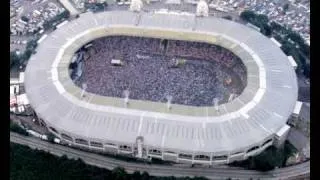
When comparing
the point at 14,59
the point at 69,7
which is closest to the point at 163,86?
the point at 14,59

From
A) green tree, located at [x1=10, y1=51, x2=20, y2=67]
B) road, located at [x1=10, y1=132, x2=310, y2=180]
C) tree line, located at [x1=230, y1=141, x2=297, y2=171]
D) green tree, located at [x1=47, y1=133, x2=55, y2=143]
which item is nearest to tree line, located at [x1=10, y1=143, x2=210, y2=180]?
road, located at [x1=10, y1=132, x2=310, y2=180]

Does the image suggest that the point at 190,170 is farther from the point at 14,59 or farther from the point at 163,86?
the point at 14,59

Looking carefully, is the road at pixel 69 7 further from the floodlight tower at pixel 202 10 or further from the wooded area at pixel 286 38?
the wooded area at pixel 286 38

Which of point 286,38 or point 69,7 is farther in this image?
point 69,7

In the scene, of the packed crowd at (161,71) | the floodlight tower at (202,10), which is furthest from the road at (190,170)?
the floodlight tower at (202,10)

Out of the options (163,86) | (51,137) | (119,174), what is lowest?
(119,174)

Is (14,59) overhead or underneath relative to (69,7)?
underneath
